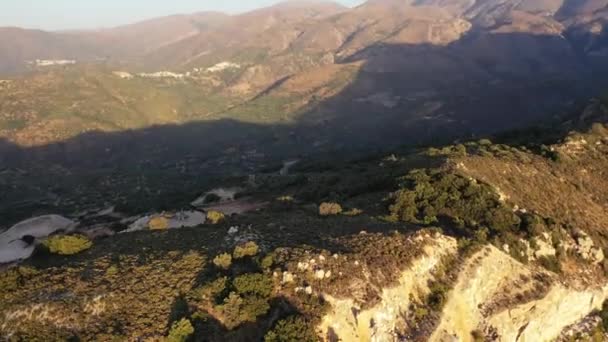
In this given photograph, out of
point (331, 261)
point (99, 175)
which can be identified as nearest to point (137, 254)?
point (331, 261)

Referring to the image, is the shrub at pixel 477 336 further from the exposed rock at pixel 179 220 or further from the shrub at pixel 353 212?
the exposed rock at pixel 179 220

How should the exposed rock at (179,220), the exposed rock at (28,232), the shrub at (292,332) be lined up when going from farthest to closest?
the exposed rock at (179,220)
the exposed rock at (28,232)
the shrub at (292,332)

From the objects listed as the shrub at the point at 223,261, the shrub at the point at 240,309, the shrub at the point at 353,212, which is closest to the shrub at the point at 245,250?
the shrub at the point at 223,261

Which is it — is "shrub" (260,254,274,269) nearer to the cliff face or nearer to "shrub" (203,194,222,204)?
the cliff face

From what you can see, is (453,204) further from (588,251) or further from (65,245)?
(65,245)

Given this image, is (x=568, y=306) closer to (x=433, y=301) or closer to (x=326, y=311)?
(x=433, y=301)

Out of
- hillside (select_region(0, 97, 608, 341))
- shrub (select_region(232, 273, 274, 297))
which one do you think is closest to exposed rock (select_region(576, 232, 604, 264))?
hillside (select_region(0, 97, 608, 341))
